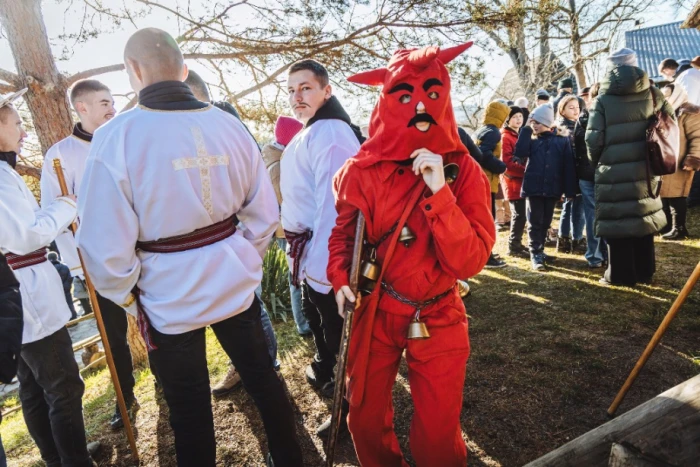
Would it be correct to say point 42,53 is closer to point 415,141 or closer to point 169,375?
point 169,375

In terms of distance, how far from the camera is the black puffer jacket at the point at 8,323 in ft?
4.60

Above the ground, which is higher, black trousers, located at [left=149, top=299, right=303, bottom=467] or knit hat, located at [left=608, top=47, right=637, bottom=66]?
knit hat, located at [left=608, top=47, right=637, bottom=66]

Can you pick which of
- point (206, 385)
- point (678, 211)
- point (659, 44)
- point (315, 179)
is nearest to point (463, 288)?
point (315, 179)

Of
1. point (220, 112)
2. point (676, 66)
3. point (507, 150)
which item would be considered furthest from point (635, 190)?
point (676, 66)

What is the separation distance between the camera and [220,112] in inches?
77.4

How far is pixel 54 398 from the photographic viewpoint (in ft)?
7.59

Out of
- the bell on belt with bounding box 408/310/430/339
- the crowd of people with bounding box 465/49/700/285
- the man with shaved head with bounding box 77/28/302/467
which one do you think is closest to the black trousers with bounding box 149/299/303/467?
the man with shaved head with bounding box 77/28/302/467

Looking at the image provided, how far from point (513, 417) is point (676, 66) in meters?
8.49

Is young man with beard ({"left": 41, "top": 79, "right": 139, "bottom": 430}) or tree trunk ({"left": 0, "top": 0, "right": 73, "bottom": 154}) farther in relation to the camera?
tree trunk ({"left": 0, "top": 0, "right": 73, "bottom": 154})

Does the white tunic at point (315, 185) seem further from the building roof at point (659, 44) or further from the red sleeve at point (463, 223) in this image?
the building roof at point (659, 44)

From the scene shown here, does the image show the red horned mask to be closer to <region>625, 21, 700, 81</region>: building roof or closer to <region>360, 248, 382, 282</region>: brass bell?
<region>360, 248, 382, 282</region>: brass bell

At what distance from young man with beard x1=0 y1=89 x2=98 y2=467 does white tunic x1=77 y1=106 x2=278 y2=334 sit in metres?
0.70

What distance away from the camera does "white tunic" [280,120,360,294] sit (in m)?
2.40

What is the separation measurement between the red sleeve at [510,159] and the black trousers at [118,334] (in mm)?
5160
